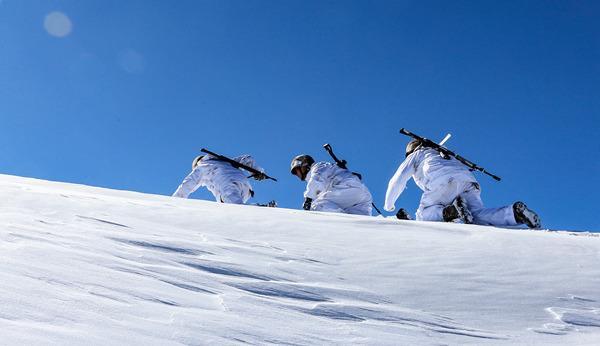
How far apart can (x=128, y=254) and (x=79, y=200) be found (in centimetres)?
217

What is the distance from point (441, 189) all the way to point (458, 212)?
1.46 feet

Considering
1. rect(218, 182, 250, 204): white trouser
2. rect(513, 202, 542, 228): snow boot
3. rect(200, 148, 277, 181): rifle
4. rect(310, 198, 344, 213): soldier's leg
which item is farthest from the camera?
rect(200, 148, 277, 181): rifle

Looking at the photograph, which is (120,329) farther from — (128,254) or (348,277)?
(348,277)

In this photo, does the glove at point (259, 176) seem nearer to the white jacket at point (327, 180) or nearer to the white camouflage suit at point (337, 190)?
the white camouflage suit at point (337, 190)

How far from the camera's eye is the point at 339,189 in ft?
29.1

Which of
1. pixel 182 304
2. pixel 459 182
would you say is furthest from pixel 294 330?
pixel 459 182

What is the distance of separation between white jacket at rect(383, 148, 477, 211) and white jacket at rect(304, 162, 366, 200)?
89 centimetres

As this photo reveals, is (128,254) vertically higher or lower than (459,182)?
lower

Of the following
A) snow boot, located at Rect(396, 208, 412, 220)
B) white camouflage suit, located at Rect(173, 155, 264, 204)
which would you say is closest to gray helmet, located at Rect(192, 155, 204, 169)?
white camouflage suit, located at Rect(173, 155, 264, 204)

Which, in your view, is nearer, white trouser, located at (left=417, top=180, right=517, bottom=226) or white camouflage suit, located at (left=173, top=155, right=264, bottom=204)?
white trouser, located at (left=417, top=180, right=517, bottom=226)

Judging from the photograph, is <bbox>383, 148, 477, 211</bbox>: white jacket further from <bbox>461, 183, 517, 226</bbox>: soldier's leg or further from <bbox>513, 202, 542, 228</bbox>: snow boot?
<bbox>513, 202, 542, 228</bbox>: snow boot

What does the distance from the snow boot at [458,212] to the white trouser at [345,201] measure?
1.69 meters

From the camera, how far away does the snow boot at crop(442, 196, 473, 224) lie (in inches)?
293

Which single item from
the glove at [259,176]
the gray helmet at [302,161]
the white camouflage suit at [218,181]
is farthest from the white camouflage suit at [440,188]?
the glove at [259,176]
